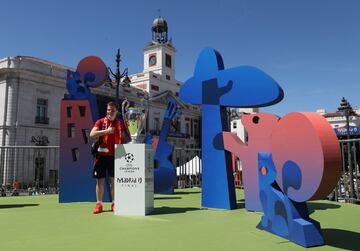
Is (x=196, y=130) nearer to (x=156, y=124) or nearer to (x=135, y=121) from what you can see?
(x=156, y=124)

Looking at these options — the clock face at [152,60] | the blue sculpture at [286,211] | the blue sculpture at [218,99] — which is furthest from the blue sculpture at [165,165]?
the clock face at [152,60]

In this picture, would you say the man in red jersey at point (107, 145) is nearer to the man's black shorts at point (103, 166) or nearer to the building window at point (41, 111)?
the man's black shorts at point (103, 166)

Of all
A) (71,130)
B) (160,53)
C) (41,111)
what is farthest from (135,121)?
(160,53)

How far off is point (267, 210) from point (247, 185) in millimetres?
1840

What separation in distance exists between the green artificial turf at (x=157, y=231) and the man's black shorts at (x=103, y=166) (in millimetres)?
589

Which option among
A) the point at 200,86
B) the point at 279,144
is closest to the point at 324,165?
the point at 279,144

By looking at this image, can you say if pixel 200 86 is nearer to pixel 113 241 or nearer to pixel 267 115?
pixel 267 115

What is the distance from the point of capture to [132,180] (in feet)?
16.5

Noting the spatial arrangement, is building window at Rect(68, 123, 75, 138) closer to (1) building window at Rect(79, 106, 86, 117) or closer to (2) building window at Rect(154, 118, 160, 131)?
(1) building window at Rect(79, 106, 86, 117)

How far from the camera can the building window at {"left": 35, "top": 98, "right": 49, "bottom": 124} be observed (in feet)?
96.2

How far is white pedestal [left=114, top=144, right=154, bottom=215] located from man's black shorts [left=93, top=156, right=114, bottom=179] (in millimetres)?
371

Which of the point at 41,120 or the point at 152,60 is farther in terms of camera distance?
the point at 152,60

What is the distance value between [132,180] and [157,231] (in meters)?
1.45

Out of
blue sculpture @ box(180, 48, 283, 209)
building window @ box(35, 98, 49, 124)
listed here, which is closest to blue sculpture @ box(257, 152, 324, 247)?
blue sculpture @ box(180, 48, 283, 209)
